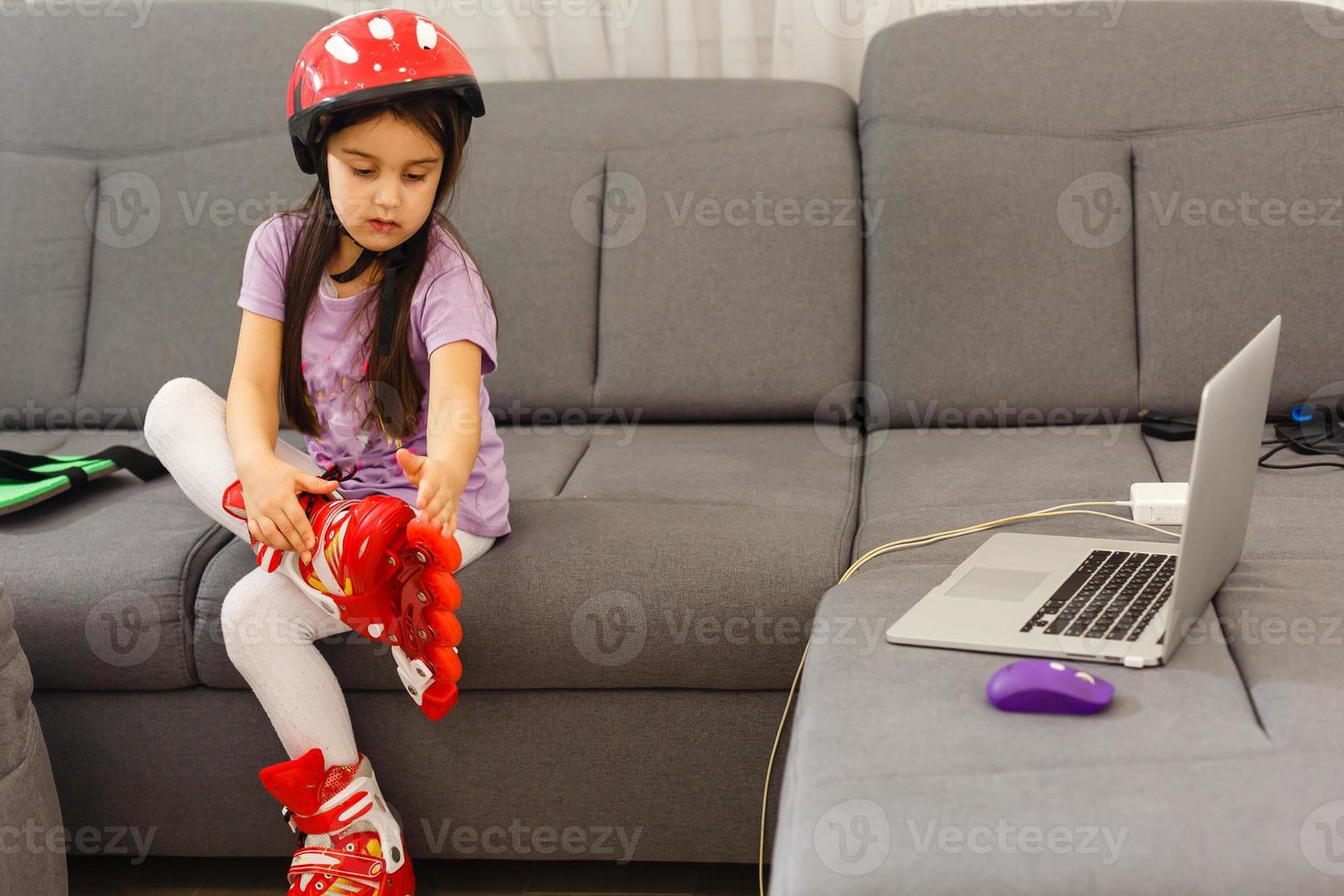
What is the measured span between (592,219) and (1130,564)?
113 centimetres

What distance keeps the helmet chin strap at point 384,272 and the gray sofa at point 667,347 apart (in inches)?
11.7

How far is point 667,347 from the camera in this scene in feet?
6.77

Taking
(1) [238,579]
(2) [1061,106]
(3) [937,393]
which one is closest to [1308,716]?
(3) [937,393]

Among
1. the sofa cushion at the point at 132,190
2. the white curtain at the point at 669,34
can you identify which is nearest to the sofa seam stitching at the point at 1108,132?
the white curtain at the point at 669,34

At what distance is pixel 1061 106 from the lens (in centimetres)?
205

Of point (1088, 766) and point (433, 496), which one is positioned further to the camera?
point (433, 496)

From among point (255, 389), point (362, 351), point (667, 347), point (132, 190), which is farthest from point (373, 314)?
point (132, 190)

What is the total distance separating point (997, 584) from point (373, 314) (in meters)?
0.82

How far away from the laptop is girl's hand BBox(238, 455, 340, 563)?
655 mm

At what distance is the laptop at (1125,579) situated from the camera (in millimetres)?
1077

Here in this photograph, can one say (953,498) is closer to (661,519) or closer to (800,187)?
(661,519)

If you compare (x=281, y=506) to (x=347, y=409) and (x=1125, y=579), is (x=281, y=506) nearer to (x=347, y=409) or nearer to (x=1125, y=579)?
(x=347, y=409)

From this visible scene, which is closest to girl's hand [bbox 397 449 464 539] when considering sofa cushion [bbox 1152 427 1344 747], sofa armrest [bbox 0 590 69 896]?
sofa armrest [bbox 0 590 69 896]

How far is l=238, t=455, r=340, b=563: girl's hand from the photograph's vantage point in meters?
1.40
